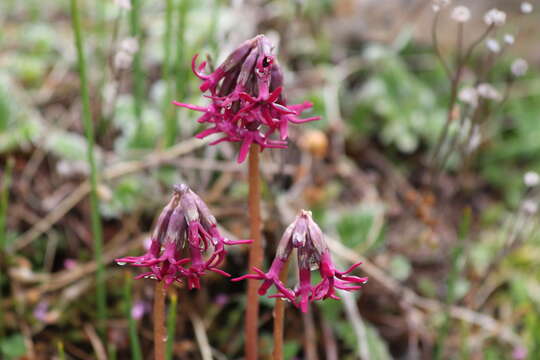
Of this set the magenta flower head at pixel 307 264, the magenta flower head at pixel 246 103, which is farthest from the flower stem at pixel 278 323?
the magenta flower head at pixel 246 103

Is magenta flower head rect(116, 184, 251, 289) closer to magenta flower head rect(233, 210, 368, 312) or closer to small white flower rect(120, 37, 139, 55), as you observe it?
magenta flower head rect(233, 210, 368, 312)

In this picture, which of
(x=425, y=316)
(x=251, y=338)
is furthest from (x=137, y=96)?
(x=425, y=316)

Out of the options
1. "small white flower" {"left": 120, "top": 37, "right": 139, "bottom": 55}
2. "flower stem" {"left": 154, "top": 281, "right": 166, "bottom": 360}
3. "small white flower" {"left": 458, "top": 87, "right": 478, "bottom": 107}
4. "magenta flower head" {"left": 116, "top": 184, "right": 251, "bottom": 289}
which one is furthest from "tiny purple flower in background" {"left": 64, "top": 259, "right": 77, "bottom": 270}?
"small white flower" {"left": 458, "top": 87, "right": 478, "bottom": 107}

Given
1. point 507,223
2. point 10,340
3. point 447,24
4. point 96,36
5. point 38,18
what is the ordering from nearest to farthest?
point 10,340 < point 507,223 < point 96,36 < point 38,18 < point 447,24

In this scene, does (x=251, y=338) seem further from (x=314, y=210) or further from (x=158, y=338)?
(x=314, y=210)

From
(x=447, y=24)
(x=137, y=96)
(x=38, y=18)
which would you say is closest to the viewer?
(x=137, y=96)

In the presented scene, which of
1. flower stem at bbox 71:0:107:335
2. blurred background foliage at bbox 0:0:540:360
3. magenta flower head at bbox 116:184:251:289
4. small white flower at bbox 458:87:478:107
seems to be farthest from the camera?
→ blurred background foliage at bbox 0:0:540:360

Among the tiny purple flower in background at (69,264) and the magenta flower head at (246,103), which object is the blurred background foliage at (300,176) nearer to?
the tiny purple flower in background at (69,264)
